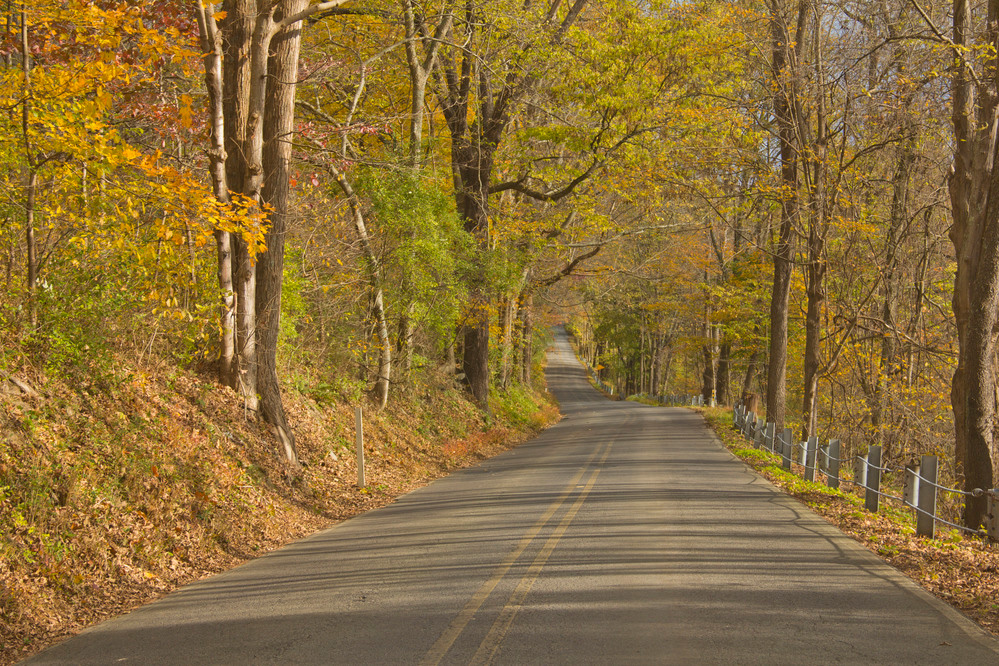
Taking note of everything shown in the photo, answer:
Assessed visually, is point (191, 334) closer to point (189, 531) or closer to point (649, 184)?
point (189, 531)

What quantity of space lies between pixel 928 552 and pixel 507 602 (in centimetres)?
547

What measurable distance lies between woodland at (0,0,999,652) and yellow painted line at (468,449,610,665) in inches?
146

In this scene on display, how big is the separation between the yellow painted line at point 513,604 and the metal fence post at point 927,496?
14.7ft

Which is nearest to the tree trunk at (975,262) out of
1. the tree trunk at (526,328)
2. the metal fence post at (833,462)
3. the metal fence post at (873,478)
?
the metal fence post at (873,478)

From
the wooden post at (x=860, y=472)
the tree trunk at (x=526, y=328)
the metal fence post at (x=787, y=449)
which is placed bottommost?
the metal fence post at (x=787, y=449)

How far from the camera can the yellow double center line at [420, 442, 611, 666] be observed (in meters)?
5.35

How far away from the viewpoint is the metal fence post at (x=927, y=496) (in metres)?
9.81

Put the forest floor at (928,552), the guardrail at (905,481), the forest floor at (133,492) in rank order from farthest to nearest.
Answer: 1. the guardrail at (905,481)
2. the forest floor at (928,552)
3. the forest floor at (133,492)

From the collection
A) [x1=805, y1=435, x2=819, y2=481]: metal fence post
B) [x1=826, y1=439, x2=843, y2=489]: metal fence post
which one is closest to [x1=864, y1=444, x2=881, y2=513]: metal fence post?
[x1=826, y1=439, x2=843, y2=489]: metal fence post

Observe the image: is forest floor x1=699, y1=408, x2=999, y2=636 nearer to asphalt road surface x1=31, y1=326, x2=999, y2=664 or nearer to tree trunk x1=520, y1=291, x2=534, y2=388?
asphalt road surface x1=31, y1=326, x2=999, y2=664

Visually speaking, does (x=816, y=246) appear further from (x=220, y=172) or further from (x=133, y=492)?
(x=133, y=492)

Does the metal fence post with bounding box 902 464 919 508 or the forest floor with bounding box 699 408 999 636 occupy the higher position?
the metal fence post with bounding box 902 464 919 508

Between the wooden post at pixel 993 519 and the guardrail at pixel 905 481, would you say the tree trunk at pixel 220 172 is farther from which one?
the wooden post at pixel 993 519

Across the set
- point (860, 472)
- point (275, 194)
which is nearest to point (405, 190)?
point (275, 194)
